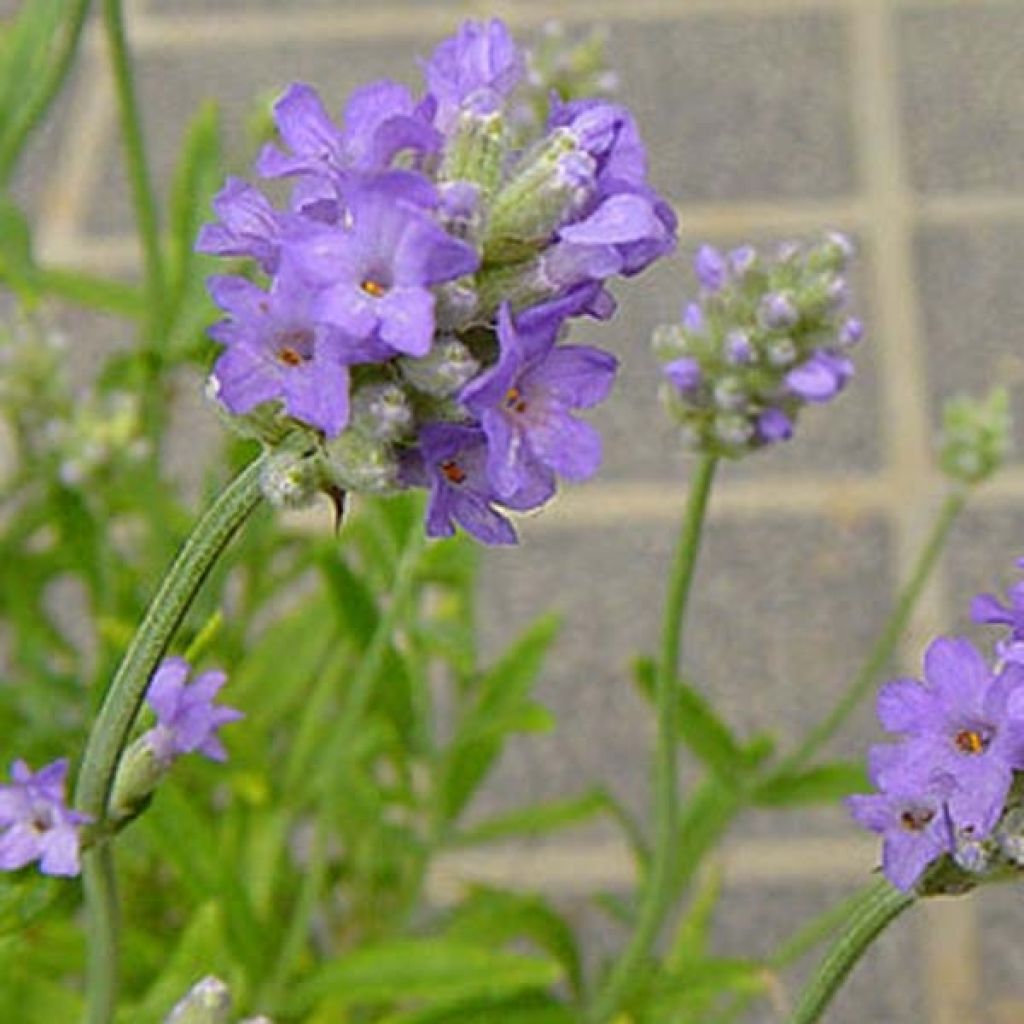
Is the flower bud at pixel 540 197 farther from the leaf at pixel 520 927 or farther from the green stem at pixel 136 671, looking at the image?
the leaf at pixel 520 927

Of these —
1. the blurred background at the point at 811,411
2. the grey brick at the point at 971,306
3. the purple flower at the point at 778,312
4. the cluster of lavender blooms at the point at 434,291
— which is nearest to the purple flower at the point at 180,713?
the cluster of lavender blooms at the point at 434,291

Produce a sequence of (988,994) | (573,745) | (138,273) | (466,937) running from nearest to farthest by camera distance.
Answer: (466,937), (988,994), (573,745), (138,273)

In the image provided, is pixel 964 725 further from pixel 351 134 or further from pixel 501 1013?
pixel 501 1013

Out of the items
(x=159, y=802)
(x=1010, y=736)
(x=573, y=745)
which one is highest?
(x=1010, y=736)

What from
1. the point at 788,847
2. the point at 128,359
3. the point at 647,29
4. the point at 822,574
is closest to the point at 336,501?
the point at 128,359

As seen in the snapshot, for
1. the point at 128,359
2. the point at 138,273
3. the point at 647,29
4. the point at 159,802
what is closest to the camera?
the point at 159,802

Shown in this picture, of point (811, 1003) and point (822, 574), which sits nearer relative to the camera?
point (811, 1003)

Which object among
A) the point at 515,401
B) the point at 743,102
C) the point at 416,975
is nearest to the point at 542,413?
the point at 515,401

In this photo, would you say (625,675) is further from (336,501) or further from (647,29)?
(336,501)
